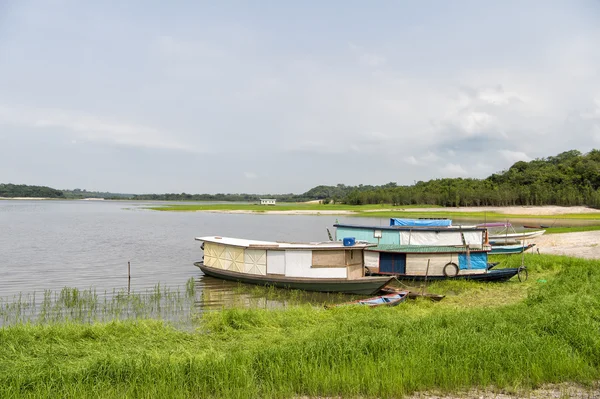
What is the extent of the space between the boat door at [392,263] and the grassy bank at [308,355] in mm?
10002

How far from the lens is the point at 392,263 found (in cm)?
2323

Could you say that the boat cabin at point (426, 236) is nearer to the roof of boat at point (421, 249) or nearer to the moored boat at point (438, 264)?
the roof of boat at point (421, 249)

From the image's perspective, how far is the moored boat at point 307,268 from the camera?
66.8ft

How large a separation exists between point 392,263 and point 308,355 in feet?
50.6

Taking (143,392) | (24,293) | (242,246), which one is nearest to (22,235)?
(24,293)

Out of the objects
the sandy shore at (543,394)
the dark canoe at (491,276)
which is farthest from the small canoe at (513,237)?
the sandy shore at (543,394)

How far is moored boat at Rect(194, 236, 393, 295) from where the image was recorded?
2036cm

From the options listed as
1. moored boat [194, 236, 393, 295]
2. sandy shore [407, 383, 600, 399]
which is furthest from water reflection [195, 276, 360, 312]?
sandy shore [407, 383, 600, 399]

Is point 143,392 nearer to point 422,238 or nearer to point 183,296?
point 183,296

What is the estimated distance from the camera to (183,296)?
19641 mm

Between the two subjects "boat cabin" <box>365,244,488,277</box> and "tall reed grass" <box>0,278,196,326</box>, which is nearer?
"tall reed grass" <box>0,278,196,326</box>

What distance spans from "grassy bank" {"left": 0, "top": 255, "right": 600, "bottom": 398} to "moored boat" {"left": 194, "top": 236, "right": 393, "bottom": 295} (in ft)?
23.0

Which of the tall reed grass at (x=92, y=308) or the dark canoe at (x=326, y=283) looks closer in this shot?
the tall reed grass at (x=92, y=308)

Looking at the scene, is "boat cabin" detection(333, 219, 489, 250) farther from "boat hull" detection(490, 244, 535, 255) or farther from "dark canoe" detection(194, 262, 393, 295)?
"dark canoe" detection(194, 262, 393, 295)
